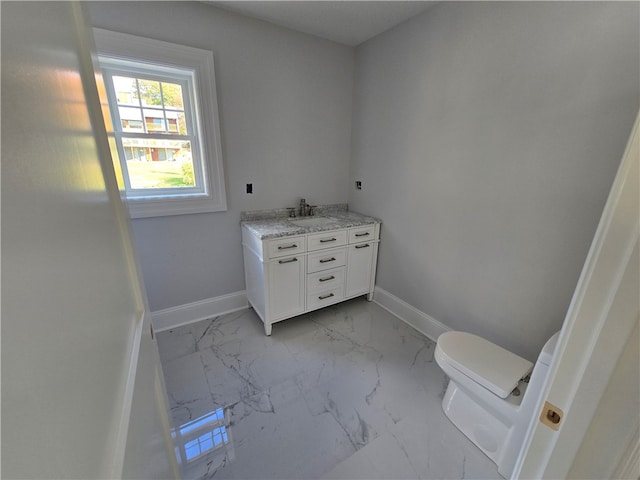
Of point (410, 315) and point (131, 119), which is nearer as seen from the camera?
point (131, 119)

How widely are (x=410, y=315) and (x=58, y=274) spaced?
2.41 meters

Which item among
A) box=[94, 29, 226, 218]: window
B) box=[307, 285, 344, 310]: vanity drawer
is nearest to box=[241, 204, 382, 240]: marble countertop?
box=[94, 29, 226, 218]: window

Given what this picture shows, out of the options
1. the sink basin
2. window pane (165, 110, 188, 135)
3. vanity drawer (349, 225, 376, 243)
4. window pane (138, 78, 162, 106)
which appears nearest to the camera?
window pane (138, 78, 162, 106)

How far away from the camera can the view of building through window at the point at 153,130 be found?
71.5 inches

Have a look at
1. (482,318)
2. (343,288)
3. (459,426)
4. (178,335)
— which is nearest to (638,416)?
(459,426)

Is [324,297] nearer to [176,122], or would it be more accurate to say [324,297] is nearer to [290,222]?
[290,222]

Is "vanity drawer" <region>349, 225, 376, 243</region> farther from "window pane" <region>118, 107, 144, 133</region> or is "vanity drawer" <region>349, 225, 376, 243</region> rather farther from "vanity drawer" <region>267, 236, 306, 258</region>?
"window pane" <region>118, 107, 144, 133</region>

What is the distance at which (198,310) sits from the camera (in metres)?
2.32

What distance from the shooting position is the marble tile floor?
4.20 feet

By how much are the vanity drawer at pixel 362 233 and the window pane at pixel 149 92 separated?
A: 1776 millimetres

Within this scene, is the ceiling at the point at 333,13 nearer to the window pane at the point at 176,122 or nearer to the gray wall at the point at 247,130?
the gray wall at the point at 247,130

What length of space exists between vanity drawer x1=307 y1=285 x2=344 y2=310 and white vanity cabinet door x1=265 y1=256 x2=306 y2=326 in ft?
0.27

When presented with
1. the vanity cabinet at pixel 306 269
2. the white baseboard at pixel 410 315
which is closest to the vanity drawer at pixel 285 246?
the vanity cabinet at pixel 306 269

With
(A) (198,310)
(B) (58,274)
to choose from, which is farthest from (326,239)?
(B) (58,274)
